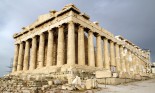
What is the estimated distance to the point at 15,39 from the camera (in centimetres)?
3734

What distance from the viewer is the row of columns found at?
24.5m

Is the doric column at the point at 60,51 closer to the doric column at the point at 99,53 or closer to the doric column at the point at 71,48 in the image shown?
the doric column at the point at 71,48

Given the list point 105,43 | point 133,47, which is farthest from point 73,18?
point 133,47

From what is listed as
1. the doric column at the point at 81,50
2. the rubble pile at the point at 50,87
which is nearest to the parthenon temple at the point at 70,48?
the doric column at the point at 81,50

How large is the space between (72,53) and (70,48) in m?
0.74

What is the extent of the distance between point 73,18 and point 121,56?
17.3 m

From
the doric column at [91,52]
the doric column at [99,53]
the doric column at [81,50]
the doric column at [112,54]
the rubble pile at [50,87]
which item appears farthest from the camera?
the doric column at [112,54]

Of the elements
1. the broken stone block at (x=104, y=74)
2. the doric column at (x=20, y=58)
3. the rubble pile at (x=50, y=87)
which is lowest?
the rubble pile at (x=50, y=87)

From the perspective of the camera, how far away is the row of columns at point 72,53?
2452cm

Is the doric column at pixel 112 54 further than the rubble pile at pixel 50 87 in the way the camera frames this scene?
Yes

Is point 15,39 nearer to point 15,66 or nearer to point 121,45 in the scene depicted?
point 15,66

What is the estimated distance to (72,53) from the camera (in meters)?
23.5

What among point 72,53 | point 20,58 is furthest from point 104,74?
point 20,58

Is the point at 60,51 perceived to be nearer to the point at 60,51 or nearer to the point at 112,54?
the point at 60,51
